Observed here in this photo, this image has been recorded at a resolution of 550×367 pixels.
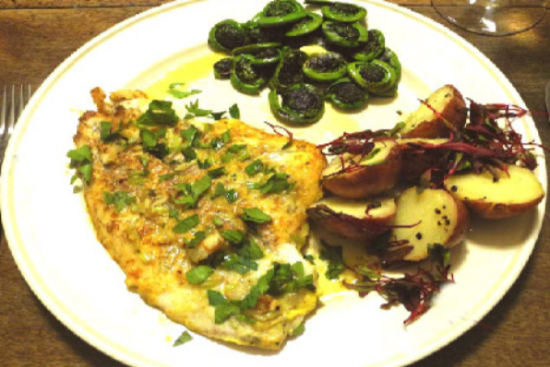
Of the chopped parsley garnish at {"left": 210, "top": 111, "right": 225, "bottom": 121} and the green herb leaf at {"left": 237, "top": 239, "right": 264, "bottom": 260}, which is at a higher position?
the chopped parsley garnish at {"left": 210, "top": 111, "right": 225, "bottom": 121}

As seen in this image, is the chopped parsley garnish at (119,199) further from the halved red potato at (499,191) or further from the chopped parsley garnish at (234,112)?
the halved red potato at (499,191)

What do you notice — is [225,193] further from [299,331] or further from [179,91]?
[179,91]

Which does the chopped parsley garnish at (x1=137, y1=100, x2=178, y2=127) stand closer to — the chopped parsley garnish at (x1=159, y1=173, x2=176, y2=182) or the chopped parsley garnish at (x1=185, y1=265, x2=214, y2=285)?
the chopped parsley garnish at (x1=159, y1=173, x2=176, y2=182)

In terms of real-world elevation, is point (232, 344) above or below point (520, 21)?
below

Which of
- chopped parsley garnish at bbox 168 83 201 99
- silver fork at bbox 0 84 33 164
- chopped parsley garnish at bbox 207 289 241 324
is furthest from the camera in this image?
chopped parsley garnish at bbox 168 83 201 99

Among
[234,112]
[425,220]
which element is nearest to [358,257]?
[425,220]

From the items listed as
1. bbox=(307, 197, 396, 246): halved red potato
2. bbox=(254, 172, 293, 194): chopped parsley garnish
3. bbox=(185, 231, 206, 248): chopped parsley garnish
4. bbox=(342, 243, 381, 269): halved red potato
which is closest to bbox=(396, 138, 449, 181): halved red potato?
bbox=(307, 197, 396, 246): halved red potato

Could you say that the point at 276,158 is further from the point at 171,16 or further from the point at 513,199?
the point at 171,16

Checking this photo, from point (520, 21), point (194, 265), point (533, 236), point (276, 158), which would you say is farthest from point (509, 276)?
point (520, 21)
